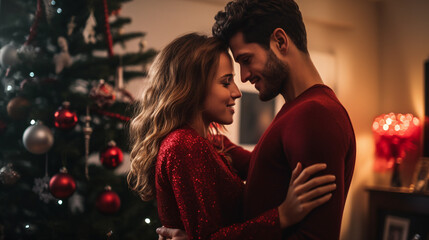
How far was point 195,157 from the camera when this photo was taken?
1.31m

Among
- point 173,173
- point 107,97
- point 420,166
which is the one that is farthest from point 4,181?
point 420,166

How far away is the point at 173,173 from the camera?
1.29 metres

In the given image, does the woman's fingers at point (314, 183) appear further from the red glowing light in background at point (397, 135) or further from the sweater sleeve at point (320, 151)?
the red glowing light in background at point (397, 135)

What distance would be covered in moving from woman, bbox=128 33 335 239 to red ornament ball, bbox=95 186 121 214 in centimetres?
48

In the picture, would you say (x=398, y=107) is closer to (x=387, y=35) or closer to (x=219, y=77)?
(x=387, y=35)

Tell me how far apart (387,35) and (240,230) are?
14.1ft

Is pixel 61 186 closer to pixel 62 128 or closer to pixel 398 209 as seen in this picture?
pixel 62 128

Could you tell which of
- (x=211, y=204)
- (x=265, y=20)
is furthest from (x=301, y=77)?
(x=211, y=204)

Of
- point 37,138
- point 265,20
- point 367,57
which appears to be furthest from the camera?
point 367,57

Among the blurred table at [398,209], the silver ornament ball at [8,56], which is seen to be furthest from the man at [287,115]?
the blurred table at [398,209]

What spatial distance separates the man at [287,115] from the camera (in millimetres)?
1161

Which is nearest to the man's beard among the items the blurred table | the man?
the man

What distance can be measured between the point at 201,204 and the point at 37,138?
97 centimetres

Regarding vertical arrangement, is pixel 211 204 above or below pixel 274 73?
below
